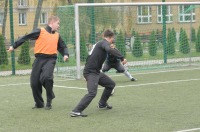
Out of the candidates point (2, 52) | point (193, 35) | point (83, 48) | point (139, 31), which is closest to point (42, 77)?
point (83, 48)

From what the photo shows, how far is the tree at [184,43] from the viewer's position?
69.5 feet

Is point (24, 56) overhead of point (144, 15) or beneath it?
beneath

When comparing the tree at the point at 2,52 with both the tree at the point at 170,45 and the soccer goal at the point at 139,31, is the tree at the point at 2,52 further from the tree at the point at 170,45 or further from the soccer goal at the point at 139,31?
the tree at the point at 170,45

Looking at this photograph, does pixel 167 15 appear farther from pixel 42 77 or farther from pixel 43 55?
pixel 42 77

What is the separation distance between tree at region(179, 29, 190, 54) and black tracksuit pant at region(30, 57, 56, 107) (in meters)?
11.0

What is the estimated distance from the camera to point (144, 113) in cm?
1020

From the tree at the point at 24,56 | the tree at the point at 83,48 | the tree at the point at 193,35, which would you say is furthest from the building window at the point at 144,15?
the tree at the point at 24,56

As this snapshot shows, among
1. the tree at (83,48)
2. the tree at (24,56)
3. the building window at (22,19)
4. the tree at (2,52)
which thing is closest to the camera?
the tree at (83,48)

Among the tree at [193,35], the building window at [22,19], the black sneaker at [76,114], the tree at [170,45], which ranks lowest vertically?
the black sneaker at [76,114]

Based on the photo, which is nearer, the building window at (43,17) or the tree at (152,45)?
the tree at (152,45)

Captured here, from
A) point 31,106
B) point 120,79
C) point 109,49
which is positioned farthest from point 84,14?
point 109,49

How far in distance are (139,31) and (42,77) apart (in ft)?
32.7

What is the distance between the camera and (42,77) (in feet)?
35.6

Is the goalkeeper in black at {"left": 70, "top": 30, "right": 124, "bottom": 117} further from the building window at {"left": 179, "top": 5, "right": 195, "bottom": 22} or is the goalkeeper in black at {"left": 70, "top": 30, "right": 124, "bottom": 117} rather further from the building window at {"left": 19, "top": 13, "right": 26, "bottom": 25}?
the building window at {"left": 179, "top": 5, "right": 195, "bottom": 22}
